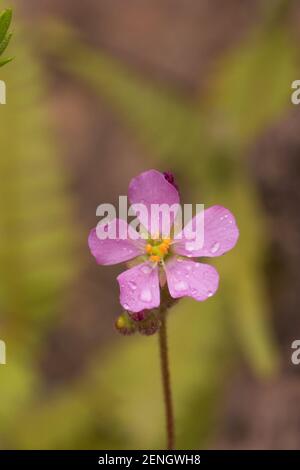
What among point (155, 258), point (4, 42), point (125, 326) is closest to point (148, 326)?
point (125, 326)

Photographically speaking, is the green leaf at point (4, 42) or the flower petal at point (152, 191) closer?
the green leaf at point (4, 42)

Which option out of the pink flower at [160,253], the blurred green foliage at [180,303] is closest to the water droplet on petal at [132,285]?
the pink flower at [160,253]

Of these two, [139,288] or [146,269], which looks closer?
[139,288]

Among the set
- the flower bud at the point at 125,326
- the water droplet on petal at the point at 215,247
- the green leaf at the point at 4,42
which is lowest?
the flower bud at the point at 125,326

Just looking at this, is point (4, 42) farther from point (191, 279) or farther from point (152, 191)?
point (191, 279)

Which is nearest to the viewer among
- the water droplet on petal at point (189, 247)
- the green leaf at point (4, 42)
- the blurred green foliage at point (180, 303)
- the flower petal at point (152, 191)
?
the green leaf at point (4, 42)

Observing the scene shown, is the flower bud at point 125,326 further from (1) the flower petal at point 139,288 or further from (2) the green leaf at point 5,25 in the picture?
(2) the green leaf at point 5,25

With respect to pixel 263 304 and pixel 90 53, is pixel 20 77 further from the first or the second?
pixel 263 304
